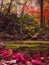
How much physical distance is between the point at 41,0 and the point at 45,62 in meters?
7.64

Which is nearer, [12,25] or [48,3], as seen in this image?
[12,25]

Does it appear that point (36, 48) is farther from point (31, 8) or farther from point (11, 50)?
point (31, 8)

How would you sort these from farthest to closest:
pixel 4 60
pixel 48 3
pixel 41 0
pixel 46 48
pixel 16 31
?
pixel 48 3, pixel 41 0, pixel 16 31, pixel 46 48, pixel 4 60

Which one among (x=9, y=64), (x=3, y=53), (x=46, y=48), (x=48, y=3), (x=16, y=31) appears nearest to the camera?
(x=9, y=64)

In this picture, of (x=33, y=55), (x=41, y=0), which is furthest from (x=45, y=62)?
(x=41, y=0)

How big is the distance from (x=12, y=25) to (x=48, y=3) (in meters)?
6.32

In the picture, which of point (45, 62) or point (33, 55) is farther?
point (33, 55)

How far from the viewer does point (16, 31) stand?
732 cm

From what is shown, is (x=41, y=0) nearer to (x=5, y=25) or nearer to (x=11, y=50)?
(x=5, y=25)

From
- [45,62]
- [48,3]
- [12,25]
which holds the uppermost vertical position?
[48,3]

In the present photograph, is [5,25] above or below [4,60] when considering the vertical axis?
above

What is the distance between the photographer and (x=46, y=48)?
531 cm

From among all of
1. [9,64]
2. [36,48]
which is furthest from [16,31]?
[9,64]

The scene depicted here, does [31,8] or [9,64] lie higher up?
Result: [31,8]
